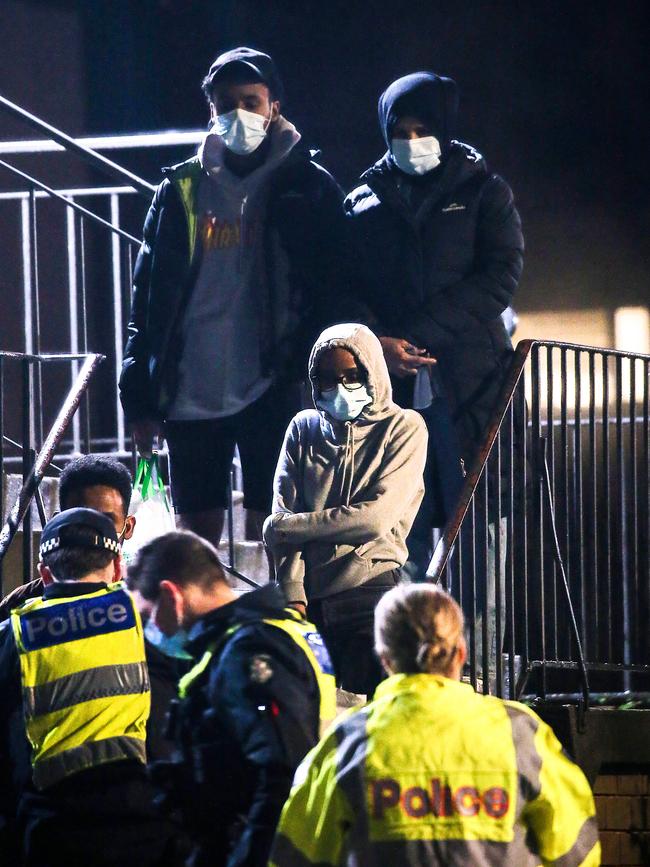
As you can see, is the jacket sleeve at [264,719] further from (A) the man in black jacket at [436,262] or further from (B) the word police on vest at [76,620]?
(A) the man in black jacket at [436,262]

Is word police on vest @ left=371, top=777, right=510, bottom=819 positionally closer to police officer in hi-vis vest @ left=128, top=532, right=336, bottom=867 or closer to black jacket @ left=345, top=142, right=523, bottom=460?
police officer in hi-vis vest @ left=128, top=532, right=336, bottom=867

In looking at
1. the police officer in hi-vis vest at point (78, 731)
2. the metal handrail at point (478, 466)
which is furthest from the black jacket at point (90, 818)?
the metal handrail at point (478, 466)

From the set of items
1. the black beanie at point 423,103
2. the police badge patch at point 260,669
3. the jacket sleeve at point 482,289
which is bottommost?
the police badge patch at point 260,669

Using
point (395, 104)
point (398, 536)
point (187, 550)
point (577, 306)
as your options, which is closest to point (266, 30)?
point (577, 306)

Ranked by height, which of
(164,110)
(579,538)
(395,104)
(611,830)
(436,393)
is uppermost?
(164,110)

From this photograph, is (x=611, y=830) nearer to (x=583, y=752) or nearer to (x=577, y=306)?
(x=583, y=752)

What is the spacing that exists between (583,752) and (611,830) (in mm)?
489

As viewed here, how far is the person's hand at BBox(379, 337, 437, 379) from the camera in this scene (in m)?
5.69

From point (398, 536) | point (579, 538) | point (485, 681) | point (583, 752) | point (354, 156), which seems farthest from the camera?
point (354, 156)

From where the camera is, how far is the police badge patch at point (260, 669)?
11.4 ft

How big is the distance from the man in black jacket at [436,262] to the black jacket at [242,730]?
2.28 metres

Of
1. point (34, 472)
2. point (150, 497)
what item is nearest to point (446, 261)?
point (150, 497)

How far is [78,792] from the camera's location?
12.8 feet

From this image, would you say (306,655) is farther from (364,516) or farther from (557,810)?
(364,516)
